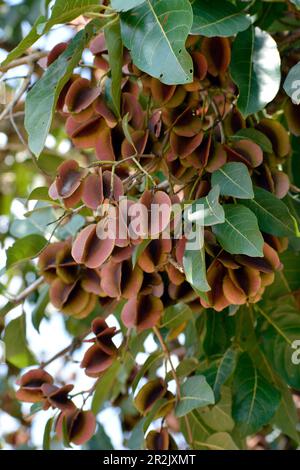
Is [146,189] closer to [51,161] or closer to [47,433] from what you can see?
[47,433]

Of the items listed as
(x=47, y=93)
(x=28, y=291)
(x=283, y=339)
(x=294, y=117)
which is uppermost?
(x=47, y=93)

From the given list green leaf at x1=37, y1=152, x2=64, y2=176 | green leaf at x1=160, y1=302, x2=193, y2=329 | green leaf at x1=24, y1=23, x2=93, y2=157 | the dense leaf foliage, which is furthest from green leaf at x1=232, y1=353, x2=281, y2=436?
green leaf at x1=37, y1=152, x2=64, y2=176

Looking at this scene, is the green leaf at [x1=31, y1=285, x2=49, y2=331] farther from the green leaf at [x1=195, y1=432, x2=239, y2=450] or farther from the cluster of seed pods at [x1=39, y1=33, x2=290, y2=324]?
the green leaf at [x1=195, y1=432, x2=239, y2=450]

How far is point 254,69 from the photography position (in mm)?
1019

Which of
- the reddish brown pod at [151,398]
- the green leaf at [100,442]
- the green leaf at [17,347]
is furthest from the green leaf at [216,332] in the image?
the green leaf at [100,442]

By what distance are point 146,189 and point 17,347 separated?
1.65ft

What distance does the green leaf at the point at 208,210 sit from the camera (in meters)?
0.85

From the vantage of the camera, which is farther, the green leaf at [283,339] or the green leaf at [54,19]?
the green leaf at [283,339]

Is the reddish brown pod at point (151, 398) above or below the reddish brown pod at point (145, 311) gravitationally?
below

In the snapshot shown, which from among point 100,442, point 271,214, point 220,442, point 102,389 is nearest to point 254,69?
point 271,214

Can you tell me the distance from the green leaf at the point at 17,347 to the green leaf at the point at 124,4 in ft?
1.92

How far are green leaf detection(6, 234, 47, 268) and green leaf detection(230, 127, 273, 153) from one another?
329 mm

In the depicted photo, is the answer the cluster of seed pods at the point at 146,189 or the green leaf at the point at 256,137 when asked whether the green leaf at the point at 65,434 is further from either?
the green leaf at the point at 256,137
